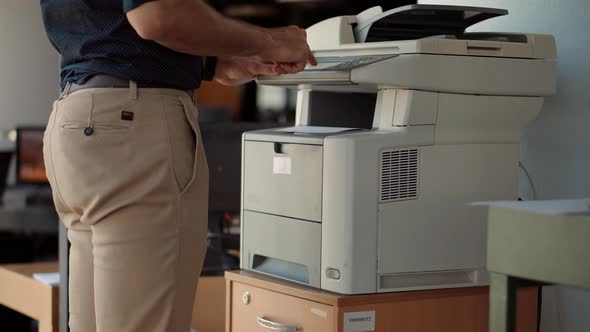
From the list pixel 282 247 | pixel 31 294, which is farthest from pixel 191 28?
pixel 31 294

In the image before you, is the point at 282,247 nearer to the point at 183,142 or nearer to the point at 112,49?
the point at 183,142

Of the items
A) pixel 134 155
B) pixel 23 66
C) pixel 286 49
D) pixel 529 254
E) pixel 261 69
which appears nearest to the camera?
pixel 529 254

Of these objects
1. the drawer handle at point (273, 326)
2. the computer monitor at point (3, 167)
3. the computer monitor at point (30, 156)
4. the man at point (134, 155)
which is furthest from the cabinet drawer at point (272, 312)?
the computer monitor at point (3, 167)

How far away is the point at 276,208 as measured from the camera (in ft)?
7.17

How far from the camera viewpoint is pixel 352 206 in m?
1.98

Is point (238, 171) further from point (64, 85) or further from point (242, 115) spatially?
point (242, 115)

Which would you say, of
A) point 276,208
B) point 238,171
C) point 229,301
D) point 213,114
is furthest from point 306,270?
point 213,114

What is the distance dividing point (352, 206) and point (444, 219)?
28cm

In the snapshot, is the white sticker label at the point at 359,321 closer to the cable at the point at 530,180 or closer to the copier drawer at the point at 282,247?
the copier drawer at the point at 282,247

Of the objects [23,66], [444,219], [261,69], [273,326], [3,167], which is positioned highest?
[23,66]

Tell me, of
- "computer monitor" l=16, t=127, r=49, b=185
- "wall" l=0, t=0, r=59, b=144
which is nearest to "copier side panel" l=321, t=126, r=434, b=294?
"computer monitor" l=16, t=127, r=49, b=185

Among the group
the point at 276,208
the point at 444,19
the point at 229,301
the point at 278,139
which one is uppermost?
the point at 444,19

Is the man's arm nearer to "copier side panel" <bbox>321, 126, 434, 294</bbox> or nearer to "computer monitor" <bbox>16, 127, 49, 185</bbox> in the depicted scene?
"copier side panel" <bbox>321, 126, 434, 294</bbox>

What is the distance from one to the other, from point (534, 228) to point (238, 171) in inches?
72.7
